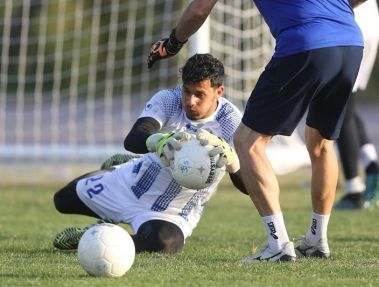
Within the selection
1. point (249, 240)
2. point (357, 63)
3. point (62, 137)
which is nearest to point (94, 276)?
point (357, 63)

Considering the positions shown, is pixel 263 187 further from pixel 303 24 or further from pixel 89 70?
pixel 89 70

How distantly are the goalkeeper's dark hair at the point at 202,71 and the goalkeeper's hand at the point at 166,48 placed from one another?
0.24 m

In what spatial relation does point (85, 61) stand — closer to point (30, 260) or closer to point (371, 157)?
point (371, 157)

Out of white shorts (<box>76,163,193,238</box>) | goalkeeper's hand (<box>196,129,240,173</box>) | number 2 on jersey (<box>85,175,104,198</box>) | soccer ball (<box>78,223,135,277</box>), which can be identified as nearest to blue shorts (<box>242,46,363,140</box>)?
goalkeeper's hand (<box>196,129,240,173</box>)

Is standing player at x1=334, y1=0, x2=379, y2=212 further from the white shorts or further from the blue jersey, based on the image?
the blue jersey

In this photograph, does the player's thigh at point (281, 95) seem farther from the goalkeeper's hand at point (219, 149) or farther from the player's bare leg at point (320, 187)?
the player's bare leg at point (320, 187)

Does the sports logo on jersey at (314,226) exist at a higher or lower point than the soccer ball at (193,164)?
lower

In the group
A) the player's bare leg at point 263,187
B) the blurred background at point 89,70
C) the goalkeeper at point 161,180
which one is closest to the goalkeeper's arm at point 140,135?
the goalkeeper at point 161,180

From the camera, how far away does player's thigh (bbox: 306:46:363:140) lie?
582 centimetres

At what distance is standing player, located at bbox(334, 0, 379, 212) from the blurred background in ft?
5.58

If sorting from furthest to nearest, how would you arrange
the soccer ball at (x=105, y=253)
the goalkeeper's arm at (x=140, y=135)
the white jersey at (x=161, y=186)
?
the white jersey at (x=161, y=186) < the goalkeeper's arm at (x=140, y=135) < the soccer ball at (x=105, y=253)

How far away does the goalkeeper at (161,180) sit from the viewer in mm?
6438

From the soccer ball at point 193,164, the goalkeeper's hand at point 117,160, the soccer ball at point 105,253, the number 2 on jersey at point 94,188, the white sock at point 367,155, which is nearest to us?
the soccer ball at point 105,253

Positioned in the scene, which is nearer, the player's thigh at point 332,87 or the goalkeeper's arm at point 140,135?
the player's thigh at point 332,87
